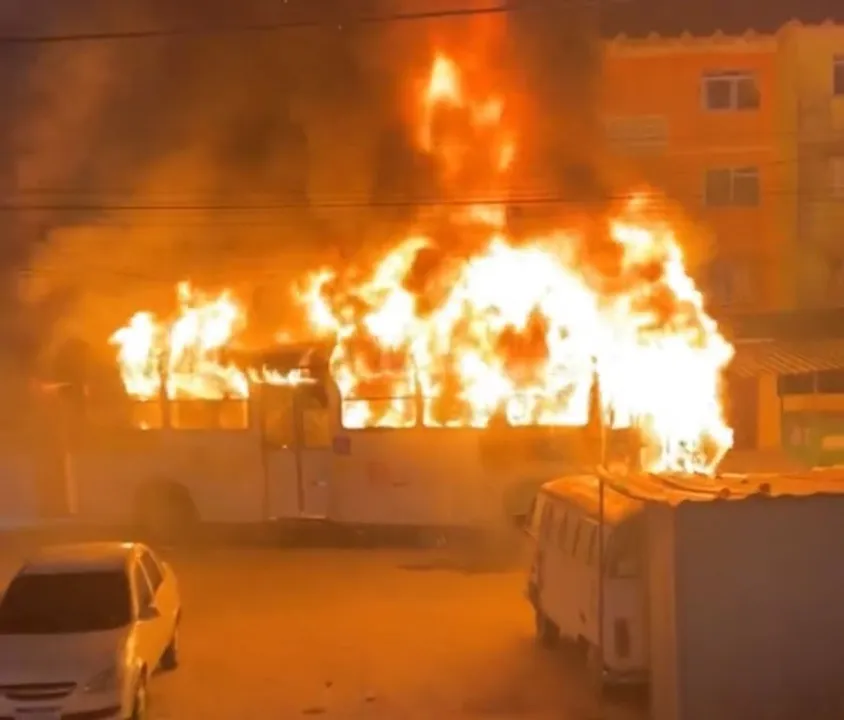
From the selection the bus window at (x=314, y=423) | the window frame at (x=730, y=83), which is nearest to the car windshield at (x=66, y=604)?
the bus window at (x=314, y=423)

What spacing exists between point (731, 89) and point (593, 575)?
1016 inches

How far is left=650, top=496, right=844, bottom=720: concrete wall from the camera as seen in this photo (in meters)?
9.95

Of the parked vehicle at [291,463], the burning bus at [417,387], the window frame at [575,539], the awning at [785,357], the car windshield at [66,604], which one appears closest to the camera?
the car windshield at [66,604]

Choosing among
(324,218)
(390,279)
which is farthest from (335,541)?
(324,218)

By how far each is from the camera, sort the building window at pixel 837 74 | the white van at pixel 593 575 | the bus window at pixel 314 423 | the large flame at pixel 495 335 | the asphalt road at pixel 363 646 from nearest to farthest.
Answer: the white van at pixel 593 575 → the asphalt road at pixel 363 646 → the large flame at pixel 495 335 → the bus window at pixel 314 423 → the building window at pixel 837 74

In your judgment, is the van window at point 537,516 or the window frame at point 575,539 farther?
the van window at point 537,516

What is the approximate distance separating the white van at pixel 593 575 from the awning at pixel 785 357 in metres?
16.9

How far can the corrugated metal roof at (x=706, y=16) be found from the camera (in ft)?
115

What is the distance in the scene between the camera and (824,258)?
35000mm

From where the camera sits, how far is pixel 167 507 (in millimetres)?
20156

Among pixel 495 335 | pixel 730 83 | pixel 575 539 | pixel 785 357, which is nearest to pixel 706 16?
pixel 730 83

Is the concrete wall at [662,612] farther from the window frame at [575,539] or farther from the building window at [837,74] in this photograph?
the building window at [837,74]

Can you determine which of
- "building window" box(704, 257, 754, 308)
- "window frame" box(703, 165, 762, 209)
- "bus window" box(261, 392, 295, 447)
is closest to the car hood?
"bus window" box(261, 392, 295, 447)

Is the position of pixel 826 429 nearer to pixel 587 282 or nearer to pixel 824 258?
pixel 824 258
